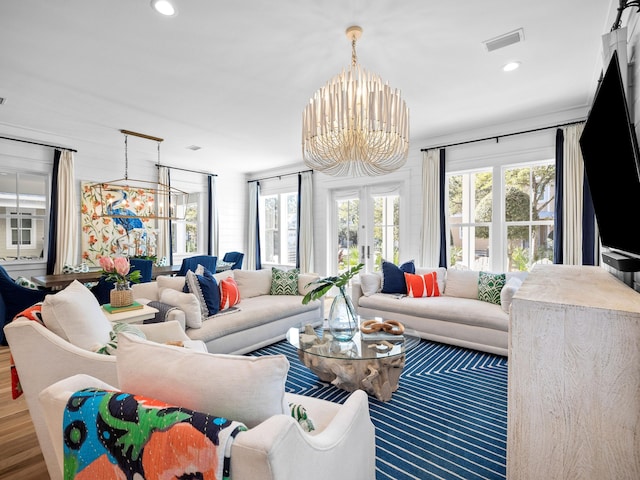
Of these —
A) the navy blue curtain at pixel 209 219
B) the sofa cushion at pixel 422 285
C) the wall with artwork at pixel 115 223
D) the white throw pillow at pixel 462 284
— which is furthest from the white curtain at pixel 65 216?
the white throw pillow at pixel 462 284

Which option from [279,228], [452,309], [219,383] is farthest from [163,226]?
[219,383]

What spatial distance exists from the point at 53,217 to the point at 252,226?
11.7ft

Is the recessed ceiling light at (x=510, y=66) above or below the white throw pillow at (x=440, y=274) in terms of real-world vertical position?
above

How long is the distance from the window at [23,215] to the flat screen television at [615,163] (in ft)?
20.1

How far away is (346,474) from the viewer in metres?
1.10

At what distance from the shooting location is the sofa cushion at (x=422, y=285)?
4.02m

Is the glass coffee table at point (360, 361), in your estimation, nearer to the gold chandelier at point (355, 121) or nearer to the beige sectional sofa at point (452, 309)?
the beige sectional sofa at point (452, 309)

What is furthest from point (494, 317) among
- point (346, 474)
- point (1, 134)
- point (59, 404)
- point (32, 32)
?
point (1, 134)

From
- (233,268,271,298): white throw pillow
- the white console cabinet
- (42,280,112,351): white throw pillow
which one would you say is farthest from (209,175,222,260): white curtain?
the white console cabinet

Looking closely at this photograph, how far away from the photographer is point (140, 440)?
782 mm

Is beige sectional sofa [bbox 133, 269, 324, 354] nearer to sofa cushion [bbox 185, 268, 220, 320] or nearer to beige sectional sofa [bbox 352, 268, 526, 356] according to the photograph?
sofa cushion [bbox 185, 268, 220, 320]

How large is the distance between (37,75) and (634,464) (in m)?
4.62

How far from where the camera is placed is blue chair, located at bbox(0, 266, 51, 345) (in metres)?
3.43

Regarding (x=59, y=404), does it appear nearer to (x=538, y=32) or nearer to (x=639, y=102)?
(x=639, y=102)
